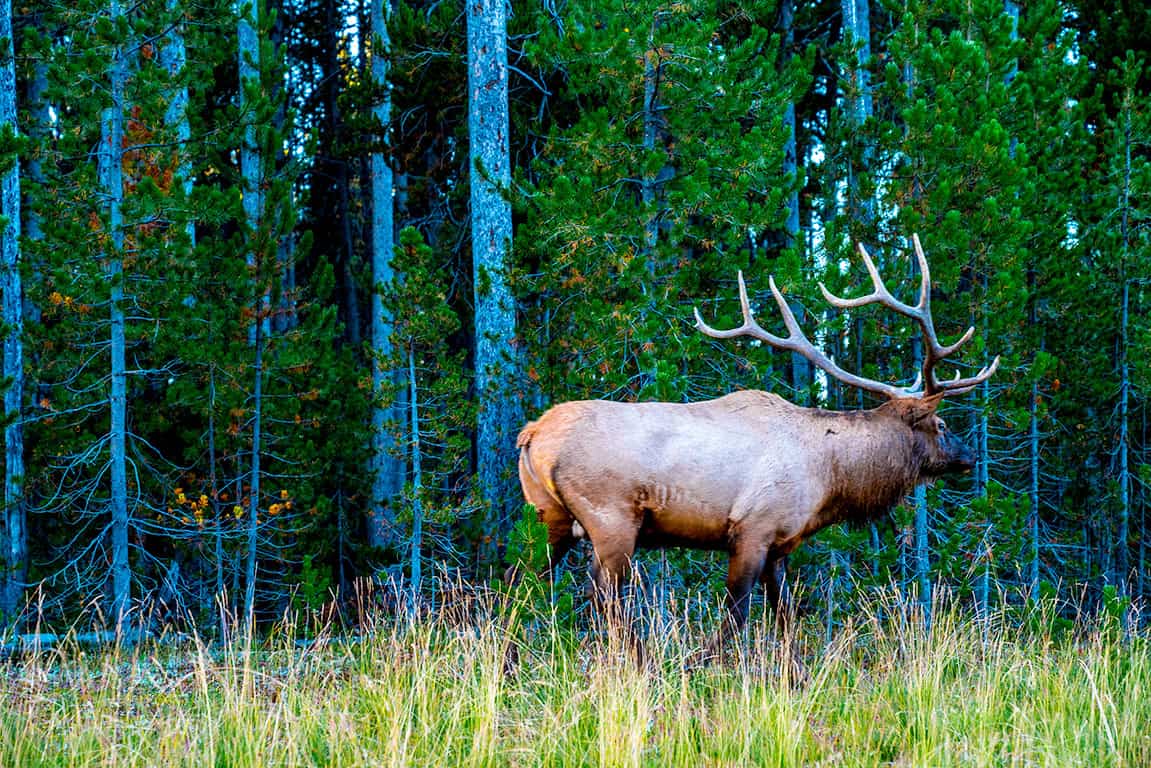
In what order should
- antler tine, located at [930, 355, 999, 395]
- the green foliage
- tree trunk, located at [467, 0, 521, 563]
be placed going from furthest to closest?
1. tree trunk, located at [467, 0, 521, 563]
2. the green foliage
3. antler tine, located at [930, 355, 999, 395]

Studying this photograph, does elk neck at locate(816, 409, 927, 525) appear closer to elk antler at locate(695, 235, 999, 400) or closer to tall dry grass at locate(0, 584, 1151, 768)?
elk antler at locate(695, 235, 999, 400)

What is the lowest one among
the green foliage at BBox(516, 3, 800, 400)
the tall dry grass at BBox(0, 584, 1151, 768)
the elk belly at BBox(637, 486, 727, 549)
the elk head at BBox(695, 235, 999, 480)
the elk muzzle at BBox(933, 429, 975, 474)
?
the tall dry grass at BBox(0, 584, 1151, 768)

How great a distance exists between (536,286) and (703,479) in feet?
14.5

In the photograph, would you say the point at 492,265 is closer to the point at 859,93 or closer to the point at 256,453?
the point at 256,453

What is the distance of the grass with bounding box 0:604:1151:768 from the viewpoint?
4.39m

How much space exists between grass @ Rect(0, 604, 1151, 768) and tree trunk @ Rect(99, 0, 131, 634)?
14.4 feet

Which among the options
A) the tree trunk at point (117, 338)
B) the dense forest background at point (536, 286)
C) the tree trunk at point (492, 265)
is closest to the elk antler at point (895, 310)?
the dense forest background at point (536, 286)

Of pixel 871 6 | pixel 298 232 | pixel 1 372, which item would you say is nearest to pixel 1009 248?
pixel 1 372

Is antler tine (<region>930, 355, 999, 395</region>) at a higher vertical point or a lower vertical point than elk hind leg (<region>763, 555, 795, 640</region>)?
higher

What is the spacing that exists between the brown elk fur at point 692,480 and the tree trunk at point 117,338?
5111 mm

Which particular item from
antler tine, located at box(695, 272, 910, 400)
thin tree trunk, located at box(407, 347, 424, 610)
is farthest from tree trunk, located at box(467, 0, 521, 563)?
antler tine, located at box(695, 272, 910, 400)

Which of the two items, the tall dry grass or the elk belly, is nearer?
the tall dry grass

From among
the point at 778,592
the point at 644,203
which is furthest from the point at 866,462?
the point at 644,203

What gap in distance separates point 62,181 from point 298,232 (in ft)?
43.9
